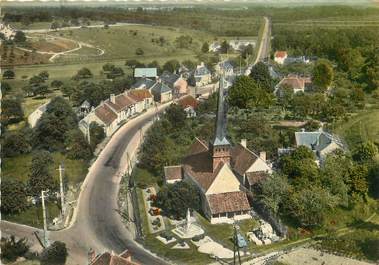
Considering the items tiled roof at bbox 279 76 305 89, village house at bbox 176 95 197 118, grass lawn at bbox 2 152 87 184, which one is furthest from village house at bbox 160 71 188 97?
grass lawn at bbox 2 152 87 184

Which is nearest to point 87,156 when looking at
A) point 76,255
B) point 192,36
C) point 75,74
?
point 76,255

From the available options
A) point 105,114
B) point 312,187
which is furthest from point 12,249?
point 105,114

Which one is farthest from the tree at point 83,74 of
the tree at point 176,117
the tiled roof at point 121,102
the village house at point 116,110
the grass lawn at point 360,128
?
the grass lawn at point 360,128

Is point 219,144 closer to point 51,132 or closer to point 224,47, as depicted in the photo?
point 51,132

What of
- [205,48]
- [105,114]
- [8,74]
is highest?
[8,74]

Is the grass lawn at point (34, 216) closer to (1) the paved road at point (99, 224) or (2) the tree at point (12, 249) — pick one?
(1) the paved road at point (99, 224)

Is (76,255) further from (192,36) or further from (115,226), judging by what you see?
(192,36)
